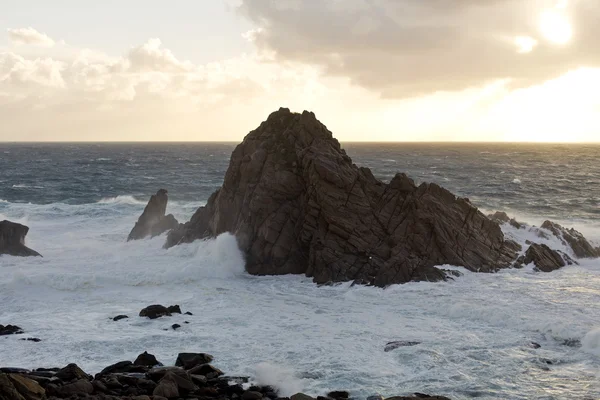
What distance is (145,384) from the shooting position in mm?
21297

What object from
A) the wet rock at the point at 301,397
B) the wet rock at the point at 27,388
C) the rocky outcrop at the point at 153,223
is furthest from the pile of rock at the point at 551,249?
the wet rock at the point at 27,388

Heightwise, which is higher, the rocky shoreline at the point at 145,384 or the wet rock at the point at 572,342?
the wet rock at the point at 572,342

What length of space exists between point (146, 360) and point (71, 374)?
9.50ft

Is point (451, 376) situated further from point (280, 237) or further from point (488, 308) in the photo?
point (280, 237)

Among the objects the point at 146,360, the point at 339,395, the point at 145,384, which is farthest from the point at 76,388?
the point at 339,395

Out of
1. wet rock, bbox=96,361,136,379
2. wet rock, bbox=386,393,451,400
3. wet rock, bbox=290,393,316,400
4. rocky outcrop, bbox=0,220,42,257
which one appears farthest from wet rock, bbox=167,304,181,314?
rocky outcrop, bbox=0,220,42,257

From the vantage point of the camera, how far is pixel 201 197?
260 feet

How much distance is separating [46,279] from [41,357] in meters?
13.5

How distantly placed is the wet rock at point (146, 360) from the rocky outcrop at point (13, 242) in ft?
81.2

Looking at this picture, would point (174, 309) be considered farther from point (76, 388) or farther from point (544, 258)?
point (544, 258)

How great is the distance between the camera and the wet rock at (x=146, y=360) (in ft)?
77.7

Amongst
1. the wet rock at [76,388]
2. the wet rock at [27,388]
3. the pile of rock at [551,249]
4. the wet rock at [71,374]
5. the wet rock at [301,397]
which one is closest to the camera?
the wet rock at [27,388]

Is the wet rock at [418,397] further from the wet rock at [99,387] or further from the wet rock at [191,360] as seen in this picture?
the wet rock at [99,387]

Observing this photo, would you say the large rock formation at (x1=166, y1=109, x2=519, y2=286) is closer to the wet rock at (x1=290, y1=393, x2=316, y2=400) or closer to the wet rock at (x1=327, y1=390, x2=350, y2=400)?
the wet rock at (x1=327, y1=390, x2=350, y2=400)
